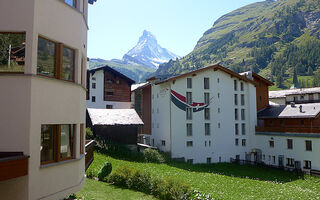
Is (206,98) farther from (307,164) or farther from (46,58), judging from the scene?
(46,58)

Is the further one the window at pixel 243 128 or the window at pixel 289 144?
the window at pixel 243 128

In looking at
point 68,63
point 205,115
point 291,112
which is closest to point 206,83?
point 205,115

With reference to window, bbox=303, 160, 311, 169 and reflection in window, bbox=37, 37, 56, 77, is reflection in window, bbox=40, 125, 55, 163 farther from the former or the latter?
window, bbox=303, 160, 311, 169

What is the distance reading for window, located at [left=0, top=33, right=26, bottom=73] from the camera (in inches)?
288

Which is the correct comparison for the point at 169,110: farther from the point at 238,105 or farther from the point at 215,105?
the point at 238,105

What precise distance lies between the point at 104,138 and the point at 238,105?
21.6m

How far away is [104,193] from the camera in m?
14.7

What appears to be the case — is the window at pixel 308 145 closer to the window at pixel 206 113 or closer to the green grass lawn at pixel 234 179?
the green grass lawn at pixel 234 179

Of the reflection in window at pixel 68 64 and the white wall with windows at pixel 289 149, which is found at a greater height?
the reflection in window at pixel 68 64

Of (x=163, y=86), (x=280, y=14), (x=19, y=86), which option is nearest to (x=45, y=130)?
(x=19, y=86)

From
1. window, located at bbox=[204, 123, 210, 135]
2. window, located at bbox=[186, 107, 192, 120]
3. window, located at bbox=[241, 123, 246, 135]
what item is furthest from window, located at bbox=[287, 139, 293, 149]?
window, located at bbox=[186, 107, 192, 120]

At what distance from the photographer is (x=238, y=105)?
38438mm

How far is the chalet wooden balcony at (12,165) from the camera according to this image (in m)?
6.24

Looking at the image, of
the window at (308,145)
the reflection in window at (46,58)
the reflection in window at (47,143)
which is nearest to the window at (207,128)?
the window at (308,145)
